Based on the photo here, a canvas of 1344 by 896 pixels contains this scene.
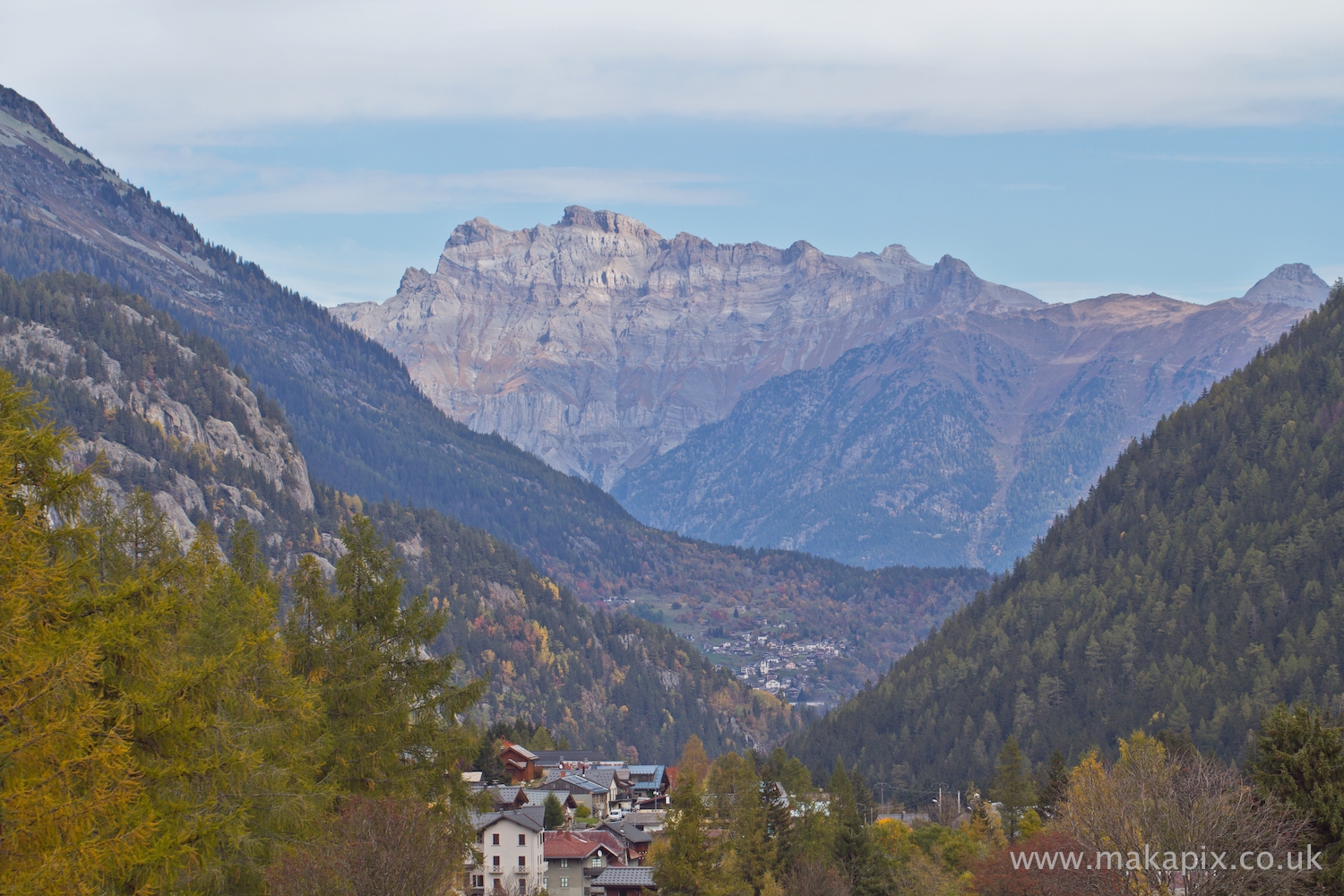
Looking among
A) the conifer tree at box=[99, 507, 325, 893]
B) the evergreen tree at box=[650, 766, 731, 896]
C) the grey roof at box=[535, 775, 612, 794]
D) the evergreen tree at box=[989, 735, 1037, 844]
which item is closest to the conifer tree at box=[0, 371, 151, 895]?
the conifer tree at box=[99, 507, 325, 893]

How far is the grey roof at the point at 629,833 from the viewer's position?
4572 inches

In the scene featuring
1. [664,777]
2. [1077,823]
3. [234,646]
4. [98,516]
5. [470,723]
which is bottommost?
[664,777]

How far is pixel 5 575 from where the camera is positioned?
24969 mm

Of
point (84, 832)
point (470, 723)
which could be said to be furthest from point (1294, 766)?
point (84, 832)

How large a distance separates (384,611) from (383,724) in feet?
14.3

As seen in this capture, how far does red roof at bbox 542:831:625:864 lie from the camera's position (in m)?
102

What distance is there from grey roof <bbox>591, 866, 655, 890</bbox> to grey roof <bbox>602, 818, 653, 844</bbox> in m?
16.2

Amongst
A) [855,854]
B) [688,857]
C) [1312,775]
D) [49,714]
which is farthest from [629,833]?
[49,714]

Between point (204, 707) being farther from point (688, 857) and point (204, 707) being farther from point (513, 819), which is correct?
point (513, 819)

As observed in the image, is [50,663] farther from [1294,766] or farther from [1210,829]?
[1294,766]

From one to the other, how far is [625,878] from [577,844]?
7.04m

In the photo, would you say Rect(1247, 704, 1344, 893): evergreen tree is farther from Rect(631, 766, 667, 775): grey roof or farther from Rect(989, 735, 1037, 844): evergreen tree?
Rect(631, 766, 667, 775): grey roof

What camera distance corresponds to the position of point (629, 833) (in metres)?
118

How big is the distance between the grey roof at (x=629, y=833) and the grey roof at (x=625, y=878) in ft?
53.2
